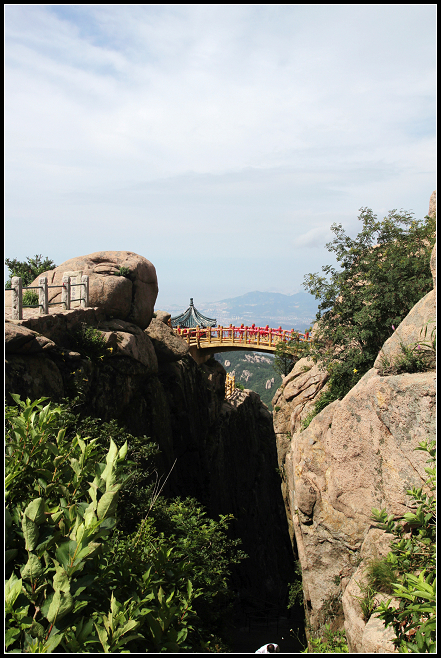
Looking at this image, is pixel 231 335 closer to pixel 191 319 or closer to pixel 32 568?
pixel 191 319

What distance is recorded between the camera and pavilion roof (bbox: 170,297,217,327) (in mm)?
31781

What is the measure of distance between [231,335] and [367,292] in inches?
636

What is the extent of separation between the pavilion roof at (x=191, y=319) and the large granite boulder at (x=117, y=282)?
1164cm

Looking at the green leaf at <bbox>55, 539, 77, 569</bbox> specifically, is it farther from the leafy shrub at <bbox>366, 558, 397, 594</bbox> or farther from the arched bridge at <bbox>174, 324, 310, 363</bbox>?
the arched bridge at <bbox>174, 324, 310, 363</bbox>

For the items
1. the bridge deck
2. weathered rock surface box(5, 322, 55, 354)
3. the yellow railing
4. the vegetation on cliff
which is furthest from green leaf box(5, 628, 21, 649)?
the yellow railing

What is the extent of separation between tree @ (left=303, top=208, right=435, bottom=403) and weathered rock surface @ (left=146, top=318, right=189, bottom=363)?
27.4ft

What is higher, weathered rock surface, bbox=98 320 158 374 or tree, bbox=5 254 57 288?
tree, bbox=5 254 57 288

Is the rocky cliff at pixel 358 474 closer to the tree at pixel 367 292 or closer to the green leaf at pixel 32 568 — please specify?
the tree at pixel 367 292

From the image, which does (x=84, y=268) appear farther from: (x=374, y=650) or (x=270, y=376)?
(x=270, y=376)

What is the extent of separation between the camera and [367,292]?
440 inches

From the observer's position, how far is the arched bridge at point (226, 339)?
25789 millimetres

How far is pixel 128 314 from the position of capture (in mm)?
17859

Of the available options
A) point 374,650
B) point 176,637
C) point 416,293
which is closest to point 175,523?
point 374,650

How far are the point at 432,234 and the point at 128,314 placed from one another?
12.0 m
